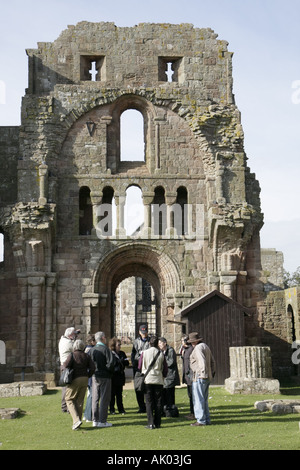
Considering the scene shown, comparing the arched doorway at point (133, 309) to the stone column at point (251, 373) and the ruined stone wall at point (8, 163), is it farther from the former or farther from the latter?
the stone column at point (251, 373)

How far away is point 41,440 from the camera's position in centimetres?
1050

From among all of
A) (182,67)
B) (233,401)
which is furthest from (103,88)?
(233,401)

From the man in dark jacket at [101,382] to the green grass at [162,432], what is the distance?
267 mm

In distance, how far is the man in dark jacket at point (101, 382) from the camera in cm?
1159

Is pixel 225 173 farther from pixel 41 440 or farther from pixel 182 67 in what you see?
pixel 41 440

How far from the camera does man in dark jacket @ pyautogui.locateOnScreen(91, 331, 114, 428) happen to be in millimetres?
11586

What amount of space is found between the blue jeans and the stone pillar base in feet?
14.7

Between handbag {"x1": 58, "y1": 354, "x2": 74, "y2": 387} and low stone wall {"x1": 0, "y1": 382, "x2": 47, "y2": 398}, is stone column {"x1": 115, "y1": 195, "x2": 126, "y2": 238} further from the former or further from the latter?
handbag {"x1": 58, "y1": 354, "x2": 74, "y2": 387}

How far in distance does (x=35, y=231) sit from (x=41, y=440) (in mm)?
11371

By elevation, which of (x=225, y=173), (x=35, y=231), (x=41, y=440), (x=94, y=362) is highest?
(x=225, y=173)

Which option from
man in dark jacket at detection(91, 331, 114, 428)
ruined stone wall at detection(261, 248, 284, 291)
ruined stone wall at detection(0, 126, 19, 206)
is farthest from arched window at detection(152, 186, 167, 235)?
ruined stone wall at detection(261, 248, 284, 291)

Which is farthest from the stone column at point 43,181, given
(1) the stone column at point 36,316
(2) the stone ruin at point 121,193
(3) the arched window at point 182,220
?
(3) the arched window at point 182,220

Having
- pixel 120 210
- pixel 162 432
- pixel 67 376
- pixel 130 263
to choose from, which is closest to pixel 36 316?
pixel 130 263

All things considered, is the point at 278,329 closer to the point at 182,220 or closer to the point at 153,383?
the point at 182,220
